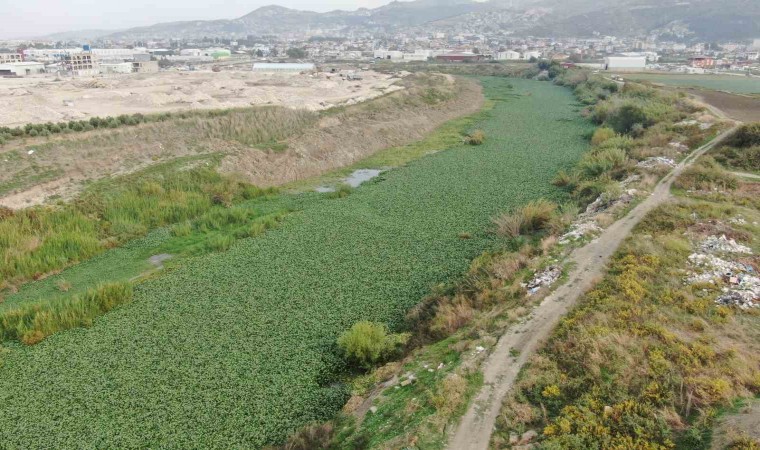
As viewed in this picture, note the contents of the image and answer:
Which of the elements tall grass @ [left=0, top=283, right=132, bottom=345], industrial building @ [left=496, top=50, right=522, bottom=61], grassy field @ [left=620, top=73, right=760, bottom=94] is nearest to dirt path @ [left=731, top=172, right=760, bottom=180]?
tall grass @ [left=0, top=283, right=132, bottom=345]

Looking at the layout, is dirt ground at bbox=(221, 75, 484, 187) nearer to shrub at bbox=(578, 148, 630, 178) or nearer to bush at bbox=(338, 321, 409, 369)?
shrub at bbox=(578, 148, 630, 178)

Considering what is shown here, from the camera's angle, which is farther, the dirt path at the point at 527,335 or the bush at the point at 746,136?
the bush at the point at 746,136

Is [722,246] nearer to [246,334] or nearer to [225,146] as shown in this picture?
[246,334]

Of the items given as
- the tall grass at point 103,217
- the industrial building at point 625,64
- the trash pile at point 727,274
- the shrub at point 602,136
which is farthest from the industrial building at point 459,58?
the trash pile at point 727,274

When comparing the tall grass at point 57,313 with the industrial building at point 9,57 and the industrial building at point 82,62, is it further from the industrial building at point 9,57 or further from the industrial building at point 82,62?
the industrial building at point 9,57

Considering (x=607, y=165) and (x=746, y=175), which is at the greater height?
(x=746, y=175)

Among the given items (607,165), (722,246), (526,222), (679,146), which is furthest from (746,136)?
(526,222)
